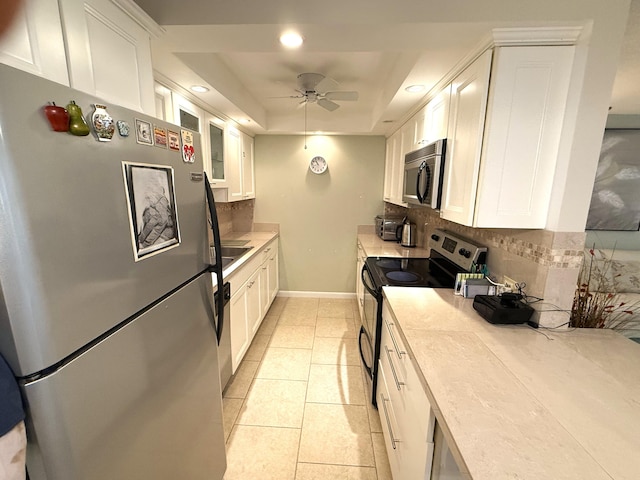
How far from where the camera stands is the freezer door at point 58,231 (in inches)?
19.9

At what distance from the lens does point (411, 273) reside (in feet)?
6.97

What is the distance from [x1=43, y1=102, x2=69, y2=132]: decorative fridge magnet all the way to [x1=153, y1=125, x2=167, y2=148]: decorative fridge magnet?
0.96 ft

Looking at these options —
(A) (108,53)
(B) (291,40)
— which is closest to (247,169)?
(B) (291,40)

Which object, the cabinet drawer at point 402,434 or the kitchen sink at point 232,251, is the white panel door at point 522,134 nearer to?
the cabinet drawer at point 402,434

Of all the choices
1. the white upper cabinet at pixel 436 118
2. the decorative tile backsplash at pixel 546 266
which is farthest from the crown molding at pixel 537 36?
the decorative tile backsplash at pixel 546 266

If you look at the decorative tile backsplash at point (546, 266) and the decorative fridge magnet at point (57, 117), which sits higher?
the decorative fridge magnet at point (57, 117)

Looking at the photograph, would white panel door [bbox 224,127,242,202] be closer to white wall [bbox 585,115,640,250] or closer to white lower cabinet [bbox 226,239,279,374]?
white lower cabinet [bbox 226,239,279,374]

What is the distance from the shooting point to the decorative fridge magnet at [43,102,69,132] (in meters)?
0.56

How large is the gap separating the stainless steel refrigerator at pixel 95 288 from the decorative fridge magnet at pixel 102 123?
0.01 meters

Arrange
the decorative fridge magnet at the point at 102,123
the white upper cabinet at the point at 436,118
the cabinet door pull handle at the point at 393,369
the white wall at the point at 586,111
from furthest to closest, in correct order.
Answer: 1. the white upper cabinet at the point at 436,118
2. the cabinet door pull handle at the point at 393,369
3. the white wall at the point at 586,111
4. the decorative fridge magnet at the point at 102,123

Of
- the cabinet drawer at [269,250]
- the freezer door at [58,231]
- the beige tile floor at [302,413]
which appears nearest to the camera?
the freezer door at [58,231]

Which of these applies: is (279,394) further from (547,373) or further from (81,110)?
(81,110)

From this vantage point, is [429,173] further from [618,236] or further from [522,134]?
[618,236]

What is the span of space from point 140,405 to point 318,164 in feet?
10.8
